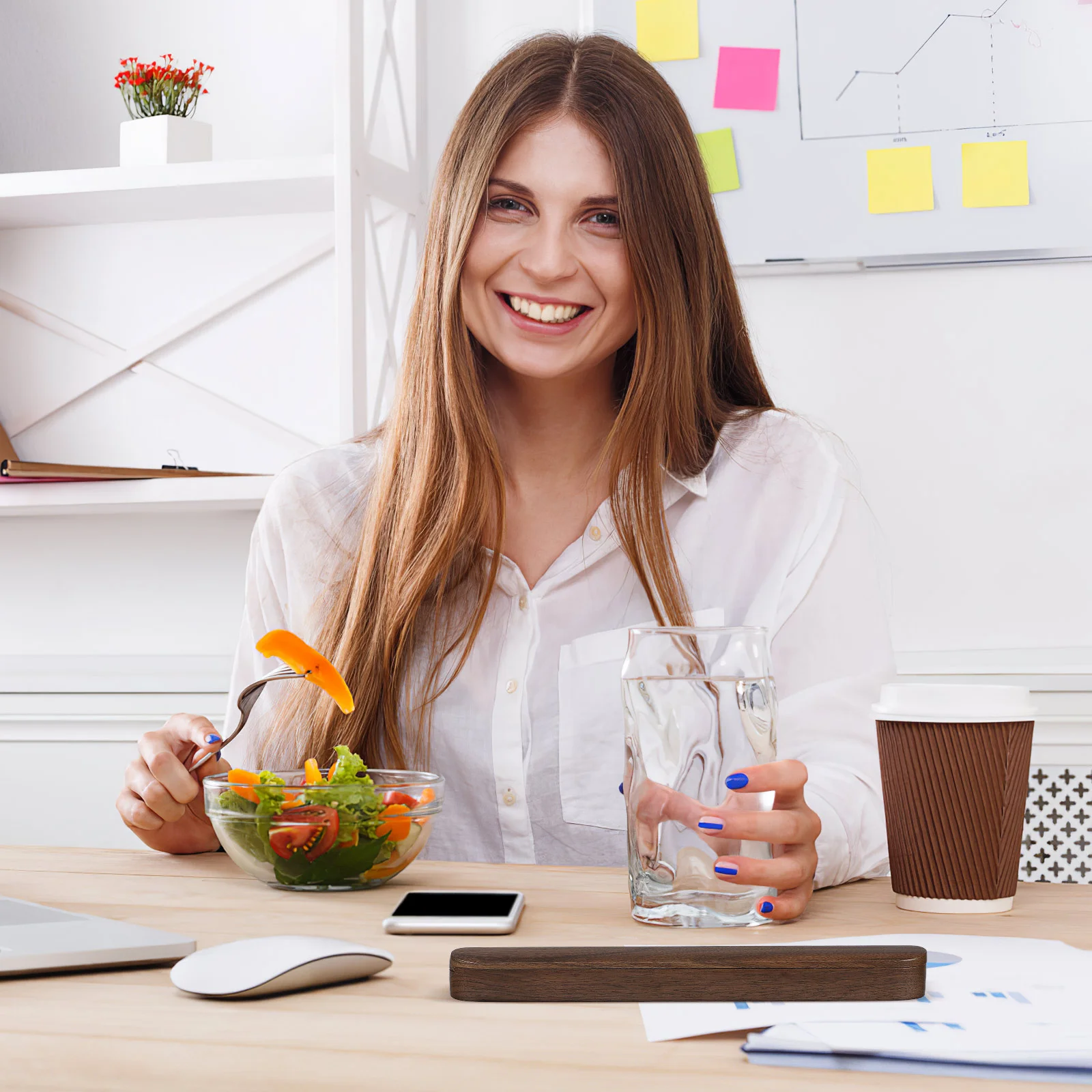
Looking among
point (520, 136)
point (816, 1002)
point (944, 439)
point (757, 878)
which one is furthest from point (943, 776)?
point (944, 439)

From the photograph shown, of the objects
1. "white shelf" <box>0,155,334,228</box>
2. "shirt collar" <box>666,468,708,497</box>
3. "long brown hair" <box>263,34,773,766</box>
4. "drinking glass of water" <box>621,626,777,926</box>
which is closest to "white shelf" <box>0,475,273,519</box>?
"white shelf" <box>0,155,334,228</box>

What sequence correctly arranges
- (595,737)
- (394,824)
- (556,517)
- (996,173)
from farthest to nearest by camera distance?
(996,173) → (556,517) → (595,737) → (394,824)

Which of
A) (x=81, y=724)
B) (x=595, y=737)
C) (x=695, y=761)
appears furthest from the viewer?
(x=81, y=724)

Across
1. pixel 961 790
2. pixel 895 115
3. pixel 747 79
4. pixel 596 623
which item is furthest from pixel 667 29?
pixel 961 790

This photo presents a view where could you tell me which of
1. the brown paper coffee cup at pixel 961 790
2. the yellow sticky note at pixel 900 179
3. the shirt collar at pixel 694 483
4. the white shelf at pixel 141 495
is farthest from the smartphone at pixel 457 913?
the yellow sticky note at pixel 900 179

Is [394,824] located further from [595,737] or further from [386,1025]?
[595,737]

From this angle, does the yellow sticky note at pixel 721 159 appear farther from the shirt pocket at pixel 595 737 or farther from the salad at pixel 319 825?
Answer: the salad at pixel 319 825

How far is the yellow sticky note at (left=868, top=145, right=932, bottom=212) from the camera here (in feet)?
5.82

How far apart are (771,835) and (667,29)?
153 centimetres

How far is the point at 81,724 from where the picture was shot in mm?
2078

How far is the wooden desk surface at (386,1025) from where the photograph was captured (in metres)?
0.42

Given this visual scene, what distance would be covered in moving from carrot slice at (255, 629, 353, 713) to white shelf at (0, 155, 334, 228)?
3.78 feet

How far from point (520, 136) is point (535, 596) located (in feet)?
1.56

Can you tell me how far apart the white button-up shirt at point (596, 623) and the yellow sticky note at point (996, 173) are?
2.28 ft
